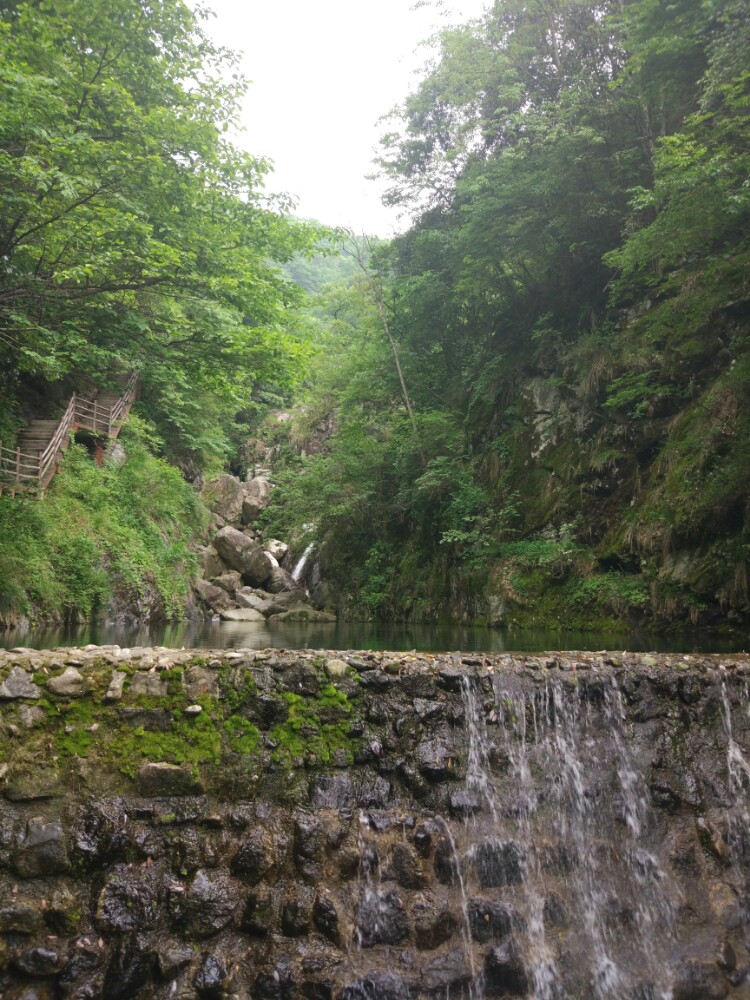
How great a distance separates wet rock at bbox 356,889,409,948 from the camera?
334cm

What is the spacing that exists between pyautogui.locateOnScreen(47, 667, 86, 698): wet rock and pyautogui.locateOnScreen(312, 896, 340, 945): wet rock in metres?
1.90

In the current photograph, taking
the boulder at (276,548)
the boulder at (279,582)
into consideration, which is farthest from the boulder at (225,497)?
the boulder at (279,582)

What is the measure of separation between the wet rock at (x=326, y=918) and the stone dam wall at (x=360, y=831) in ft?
0.04

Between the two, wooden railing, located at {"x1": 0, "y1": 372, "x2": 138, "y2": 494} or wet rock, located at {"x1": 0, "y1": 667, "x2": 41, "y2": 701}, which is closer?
wet rock, located at {"x1": 0, "y1": 667, "x2": 41, "y2": 701}

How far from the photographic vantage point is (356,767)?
3.96 metres

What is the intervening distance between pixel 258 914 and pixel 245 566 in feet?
62.9

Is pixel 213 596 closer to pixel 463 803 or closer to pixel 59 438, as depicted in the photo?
pixel 59 438

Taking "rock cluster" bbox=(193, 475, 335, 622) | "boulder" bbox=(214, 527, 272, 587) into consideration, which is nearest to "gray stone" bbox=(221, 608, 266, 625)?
"rock cluster" bbox=(193, 475, 335, 622)

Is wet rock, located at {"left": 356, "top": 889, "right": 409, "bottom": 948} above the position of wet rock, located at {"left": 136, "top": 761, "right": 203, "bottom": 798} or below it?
below

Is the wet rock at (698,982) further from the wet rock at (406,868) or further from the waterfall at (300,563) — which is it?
the waterfall at (300,563)

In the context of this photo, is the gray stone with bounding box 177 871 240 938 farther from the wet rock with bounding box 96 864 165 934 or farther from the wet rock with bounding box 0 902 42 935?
the wet rock with bounding box 0 902 42 935

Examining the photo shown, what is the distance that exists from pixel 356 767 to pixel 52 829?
180 centimetres

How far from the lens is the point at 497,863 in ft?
12.4

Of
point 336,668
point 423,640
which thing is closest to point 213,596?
point 423,640
